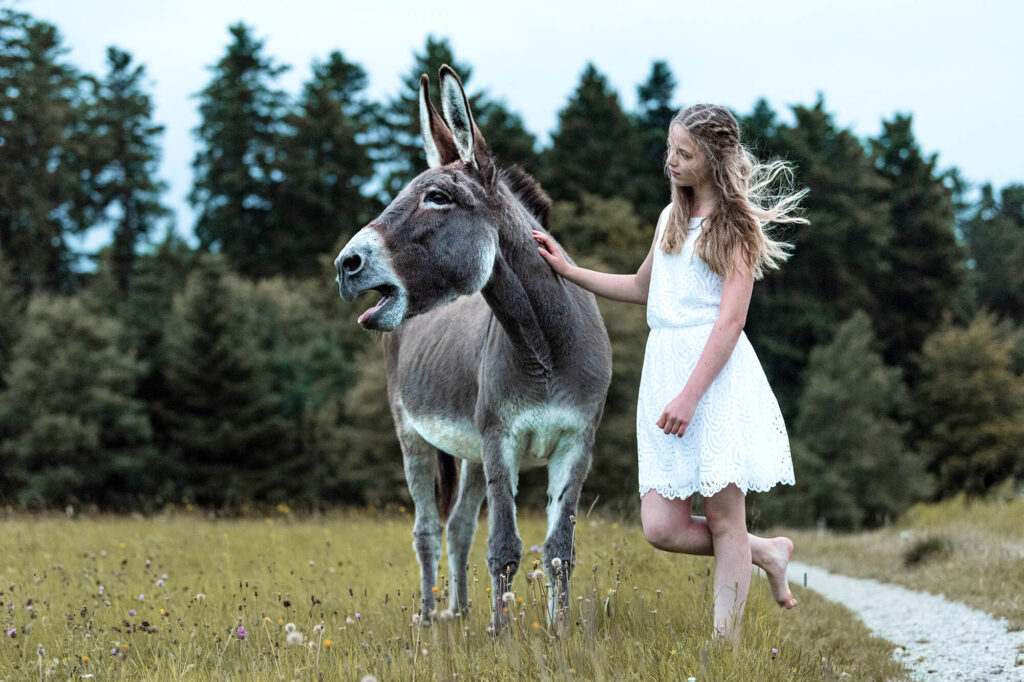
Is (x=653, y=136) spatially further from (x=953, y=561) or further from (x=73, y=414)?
(x=953, y=561)

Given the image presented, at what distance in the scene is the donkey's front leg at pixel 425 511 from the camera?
5.80 metres

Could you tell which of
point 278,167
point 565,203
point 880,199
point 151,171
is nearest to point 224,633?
point 565,203

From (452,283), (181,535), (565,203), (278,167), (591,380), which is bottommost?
(181,535)

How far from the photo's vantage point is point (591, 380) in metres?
4.64

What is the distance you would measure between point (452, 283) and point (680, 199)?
3.62 ft

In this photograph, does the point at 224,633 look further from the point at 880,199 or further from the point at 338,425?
the point at 880,199

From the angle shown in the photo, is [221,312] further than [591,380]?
Yes

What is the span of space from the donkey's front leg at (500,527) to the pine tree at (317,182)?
4236 cm

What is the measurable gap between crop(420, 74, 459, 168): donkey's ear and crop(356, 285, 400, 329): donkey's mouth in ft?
2.34

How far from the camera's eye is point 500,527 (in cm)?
446

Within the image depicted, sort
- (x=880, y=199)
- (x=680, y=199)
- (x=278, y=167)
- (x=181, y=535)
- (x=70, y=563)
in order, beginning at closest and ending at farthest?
(x=680, y=199) < (x=70, y=563) < (x=181, y=535) < (x=278, y=167) < (x=880, y=199)

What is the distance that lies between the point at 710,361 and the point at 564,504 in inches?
46.8

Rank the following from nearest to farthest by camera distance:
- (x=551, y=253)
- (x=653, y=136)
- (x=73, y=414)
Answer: (x=551, y=253) → (x=73, y=414) → (x=653, y=136)

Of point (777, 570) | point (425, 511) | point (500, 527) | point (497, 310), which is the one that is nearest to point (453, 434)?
point (425, 511)
